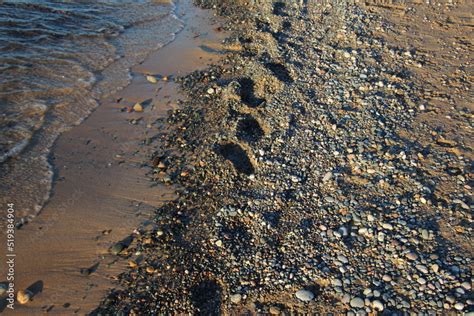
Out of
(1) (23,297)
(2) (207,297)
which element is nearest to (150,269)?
(2) (207,297)

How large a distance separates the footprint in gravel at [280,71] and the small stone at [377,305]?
5729 millimetres

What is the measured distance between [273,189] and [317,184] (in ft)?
2.56

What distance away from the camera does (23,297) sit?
551 centimetres

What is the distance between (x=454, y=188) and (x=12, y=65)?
1094cm

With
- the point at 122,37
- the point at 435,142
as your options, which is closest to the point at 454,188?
the point at 435,142

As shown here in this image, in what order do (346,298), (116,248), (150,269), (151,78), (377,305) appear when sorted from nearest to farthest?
(377,305), (346,298), (150,269), (116,248), (151,78)

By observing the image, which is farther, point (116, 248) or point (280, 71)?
point (280, 71)

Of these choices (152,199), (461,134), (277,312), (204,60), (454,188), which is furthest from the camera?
(204,60)

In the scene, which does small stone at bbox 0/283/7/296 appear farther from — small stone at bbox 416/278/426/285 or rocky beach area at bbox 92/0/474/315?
small stone at bbox 416/278/426/285

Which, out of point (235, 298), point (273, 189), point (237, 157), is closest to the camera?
point (235, 298)

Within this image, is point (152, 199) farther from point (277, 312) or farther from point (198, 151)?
point (277, 312)

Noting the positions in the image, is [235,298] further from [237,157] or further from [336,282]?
[237,157]

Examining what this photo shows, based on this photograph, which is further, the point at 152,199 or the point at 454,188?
the point at 152,199

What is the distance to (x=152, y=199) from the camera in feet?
22.8
